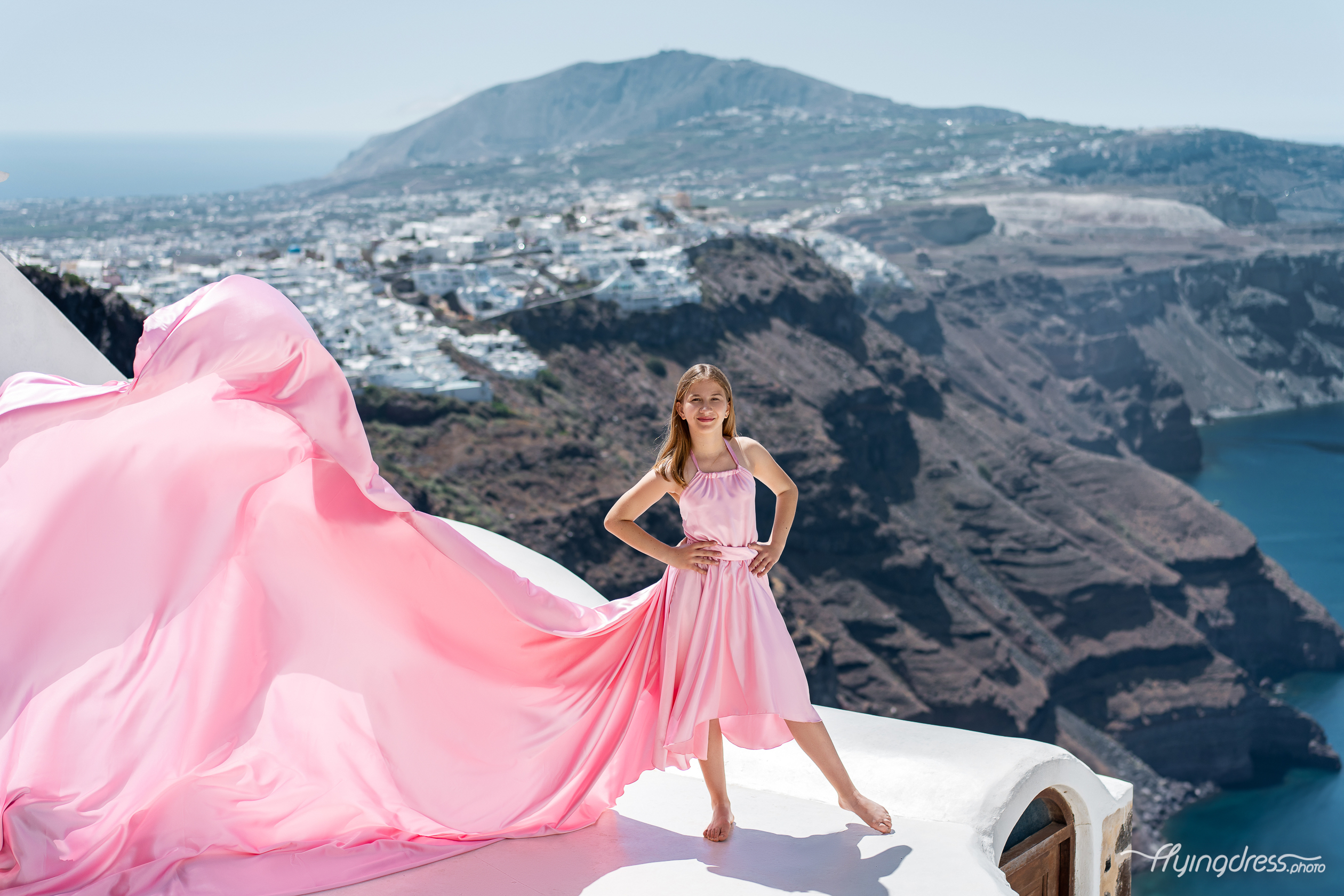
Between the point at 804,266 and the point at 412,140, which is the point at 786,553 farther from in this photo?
the point at 412,140

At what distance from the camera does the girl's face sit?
8.76 ft

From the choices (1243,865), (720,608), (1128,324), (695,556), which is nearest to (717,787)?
(720,608)

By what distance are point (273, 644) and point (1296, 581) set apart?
5419 cm

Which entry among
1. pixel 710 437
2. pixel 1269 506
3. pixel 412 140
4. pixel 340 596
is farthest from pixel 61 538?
pixel 412 140

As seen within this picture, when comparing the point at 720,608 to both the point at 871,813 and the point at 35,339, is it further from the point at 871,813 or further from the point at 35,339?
the point at 35,339

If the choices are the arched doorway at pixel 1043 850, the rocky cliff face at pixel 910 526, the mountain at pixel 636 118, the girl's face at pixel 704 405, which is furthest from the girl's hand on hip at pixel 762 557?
the mountain at pixel 636 118

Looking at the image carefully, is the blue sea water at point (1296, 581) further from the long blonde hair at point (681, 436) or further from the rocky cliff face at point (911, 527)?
the long blonde hair at point (681, 436)

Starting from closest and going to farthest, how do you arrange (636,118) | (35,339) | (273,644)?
1. (273,644)
2. (35,339)
3. (636,118)

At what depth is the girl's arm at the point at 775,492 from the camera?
2707 millimetres

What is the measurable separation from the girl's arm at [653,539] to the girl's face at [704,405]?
16 cm

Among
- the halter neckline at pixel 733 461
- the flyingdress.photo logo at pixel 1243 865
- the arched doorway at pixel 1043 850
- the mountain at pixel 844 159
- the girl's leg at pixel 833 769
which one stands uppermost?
the mountain at pixel 844 159

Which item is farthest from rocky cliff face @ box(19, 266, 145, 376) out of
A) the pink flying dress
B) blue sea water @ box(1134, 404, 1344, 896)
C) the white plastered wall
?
blue sea water @ box(1134, 404, 1344, 896)

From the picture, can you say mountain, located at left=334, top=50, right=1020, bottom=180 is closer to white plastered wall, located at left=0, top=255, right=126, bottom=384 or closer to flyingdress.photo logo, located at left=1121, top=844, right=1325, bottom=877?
flyingdress.photo logo, located at left=1121, top=844, right=1325, bottom=877

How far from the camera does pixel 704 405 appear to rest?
2.68m
